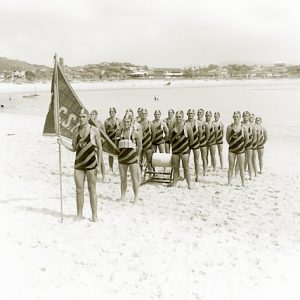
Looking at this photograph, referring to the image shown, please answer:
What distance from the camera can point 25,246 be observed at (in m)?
6.07

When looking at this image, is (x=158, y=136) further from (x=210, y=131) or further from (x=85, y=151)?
(x=85, y=151)

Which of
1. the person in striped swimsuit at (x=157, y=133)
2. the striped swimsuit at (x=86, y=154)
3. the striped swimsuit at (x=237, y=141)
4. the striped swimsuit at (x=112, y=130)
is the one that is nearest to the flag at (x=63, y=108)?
the striped swimsuit at (x=86, y=154)

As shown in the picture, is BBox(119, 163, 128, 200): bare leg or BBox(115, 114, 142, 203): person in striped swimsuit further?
BBox(119, 163, 128, 200): bare leg

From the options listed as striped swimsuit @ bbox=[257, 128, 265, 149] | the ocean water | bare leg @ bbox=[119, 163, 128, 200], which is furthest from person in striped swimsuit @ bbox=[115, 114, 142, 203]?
the ocean water

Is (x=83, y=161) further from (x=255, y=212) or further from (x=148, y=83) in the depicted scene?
(x=148, y=83)

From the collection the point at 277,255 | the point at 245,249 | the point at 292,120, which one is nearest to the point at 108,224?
the point at 245,249

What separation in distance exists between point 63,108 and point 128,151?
171cm

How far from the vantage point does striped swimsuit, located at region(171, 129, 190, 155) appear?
32.9 ft

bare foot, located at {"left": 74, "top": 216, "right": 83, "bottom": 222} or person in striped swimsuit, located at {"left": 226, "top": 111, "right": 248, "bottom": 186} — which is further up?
person in striped swimsuit, located at {"left": 226, "top": 111, "right": 248, "bottom": 186}

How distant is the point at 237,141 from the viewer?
1068 centimetres

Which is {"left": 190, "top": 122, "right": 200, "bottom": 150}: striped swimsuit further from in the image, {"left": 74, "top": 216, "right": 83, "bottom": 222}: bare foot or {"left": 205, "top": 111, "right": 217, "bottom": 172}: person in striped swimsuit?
{"left": 74, "top": 216, "right": 83, "bottom": 222}: bare foot

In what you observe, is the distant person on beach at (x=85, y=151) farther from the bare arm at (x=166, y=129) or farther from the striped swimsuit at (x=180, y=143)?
the bare arm at (x=166, y=129)

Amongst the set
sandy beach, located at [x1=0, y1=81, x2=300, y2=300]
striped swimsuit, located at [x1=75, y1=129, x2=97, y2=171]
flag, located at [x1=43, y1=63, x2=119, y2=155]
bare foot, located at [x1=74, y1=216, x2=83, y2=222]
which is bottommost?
sandy beach, located at [x1=0, y1=81, x2=300, y2=300]

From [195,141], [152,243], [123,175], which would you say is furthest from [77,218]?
[195,141]
